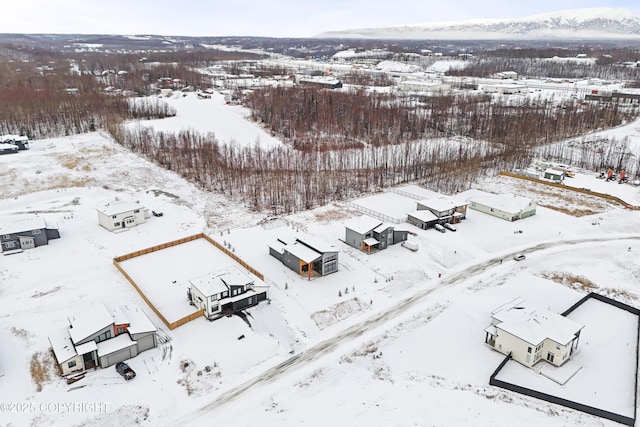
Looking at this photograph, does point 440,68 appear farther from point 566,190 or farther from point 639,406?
point 639,406

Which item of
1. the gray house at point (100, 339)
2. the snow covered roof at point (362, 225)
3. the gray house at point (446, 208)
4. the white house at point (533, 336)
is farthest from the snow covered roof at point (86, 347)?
the gray house at point (446, 208)

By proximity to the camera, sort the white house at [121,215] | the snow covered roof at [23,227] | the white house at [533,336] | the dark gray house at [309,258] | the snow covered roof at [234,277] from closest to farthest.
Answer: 1. the white house at [533,336]
2. the snow covered roof at [234,277]
3. the dark gray house at [309,258]
4. the snow covered roof at [23,227]
5. the white house at [121,215]

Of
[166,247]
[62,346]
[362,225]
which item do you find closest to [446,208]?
[362,225]

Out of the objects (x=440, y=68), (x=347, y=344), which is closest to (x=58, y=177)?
(x=347, y=344)

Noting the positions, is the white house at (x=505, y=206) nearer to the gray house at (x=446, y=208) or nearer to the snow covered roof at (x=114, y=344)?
the gray house at (x=446, y=208)

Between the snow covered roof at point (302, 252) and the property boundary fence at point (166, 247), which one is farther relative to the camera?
the snow covered roof at point (302, 252)

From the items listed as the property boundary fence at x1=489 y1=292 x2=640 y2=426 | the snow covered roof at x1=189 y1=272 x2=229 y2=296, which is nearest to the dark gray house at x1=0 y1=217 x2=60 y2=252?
the snow covered roof at x1=189 y1=272 x2=229 y2=296

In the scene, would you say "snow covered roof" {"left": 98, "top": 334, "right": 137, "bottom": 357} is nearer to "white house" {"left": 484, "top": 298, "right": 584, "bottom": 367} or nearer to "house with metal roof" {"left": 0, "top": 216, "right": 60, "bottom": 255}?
"house with metal roof" {"left": 0, "top": 216, "right": 60, "bottom": 255}
